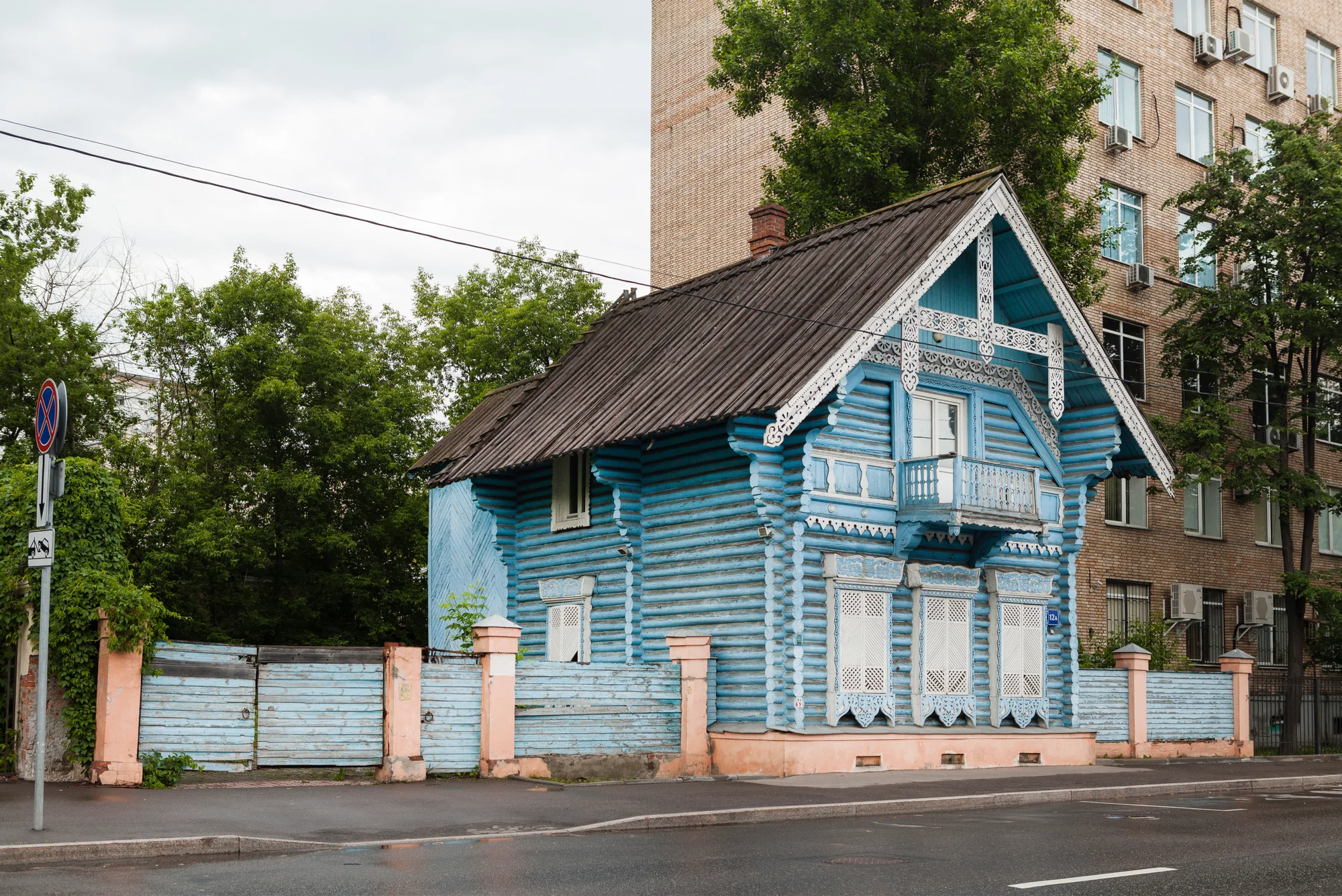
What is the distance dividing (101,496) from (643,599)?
8372 millimetres

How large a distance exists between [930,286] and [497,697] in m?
8.63

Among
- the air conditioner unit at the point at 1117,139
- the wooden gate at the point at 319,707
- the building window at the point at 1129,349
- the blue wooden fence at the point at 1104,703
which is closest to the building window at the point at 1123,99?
the air conditioner unit at the point at 1117,139

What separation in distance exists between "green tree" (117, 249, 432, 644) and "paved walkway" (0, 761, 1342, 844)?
62.9 ft

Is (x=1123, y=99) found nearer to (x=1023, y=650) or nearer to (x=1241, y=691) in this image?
(x=1241, y=691)

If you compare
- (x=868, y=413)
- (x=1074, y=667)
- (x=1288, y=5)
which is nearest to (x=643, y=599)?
(x=868, y=413)

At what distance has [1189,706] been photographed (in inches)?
1061

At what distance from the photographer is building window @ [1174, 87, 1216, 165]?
125 ft

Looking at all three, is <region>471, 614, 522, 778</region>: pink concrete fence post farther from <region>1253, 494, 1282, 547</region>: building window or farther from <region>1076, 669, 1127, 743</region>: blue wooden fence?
<region>1253, 494, 1282, 547</region>: building window

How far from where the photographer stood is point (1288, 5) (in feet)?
137

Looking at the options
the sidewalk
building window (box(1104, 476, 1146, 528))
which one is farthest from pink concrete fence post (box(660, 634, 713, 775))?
building window (box(1104, 476, 1146, 528))

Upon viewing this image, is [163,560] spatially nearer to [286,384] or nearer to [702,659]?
[286,384]

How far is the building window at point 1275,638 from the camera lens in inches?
1473

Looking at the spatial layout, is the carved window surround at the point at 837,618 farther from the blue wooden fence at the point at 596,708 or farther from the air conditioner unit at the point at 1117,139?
the air conditioner unit at the point at 1117,139

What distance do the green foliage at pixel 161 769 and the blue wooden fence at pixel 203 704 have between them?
12 centimetres
